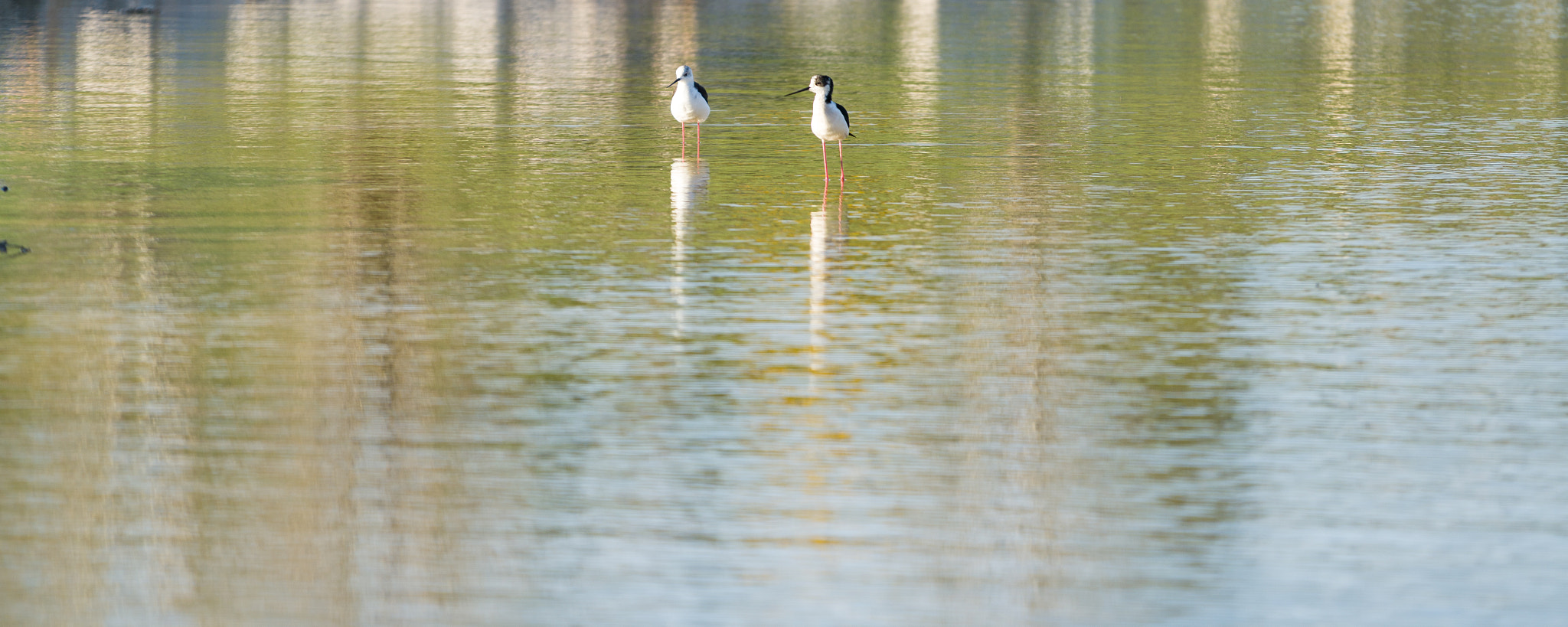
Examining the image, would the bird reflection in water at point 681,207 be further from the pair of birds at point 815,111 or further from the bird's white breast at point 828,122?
the bird's white breast at point 828,122

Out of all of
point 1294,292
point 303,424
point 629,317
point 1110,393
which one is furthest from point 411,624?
point 1294,292

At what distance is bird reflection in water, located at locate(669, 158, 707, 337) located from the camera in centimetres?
1455

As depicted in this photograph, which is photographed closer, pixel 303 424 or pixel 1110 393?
pixel 303 424

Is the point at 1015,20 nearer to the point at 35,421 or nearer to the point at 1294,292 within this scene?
the point at 1294,292

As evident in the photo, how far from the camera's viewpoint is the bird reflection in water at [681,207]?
14.6m

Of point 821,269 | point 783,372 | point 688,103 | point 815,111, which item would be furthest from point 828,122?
point 783,372

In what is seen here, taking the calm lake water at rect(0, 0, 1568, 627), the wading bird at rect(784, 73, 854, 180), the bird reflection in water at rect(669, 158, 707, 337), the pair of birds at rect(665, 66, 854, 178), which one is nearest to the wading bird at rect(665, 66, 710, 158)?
the pair of birds at rect(665, 66, 854, 178)

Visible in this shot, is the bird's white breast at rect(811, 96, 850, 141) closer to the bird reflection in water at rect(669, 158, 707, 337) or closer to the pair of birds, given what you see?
the pair of birds

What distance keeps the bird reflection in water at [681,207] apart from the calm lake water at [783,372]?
0.28ft

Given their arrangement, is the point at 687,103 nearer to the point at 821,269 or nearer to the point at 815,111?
the point at 815,111

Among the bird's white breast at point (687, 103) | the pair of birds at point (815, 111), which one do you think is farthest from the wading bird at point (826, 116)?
the bird's white breast at point (687, 103)

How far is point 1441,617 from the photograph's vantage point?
777 cm

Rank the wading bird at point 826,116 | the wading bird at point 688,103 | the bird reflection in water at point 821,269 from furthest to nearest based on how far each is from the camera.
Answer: the wading bird at point 688,103 → the wading bird at point 826,116 → the bird reflection in water at point 821,269

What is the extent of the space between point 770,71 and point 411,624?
29.8 m
